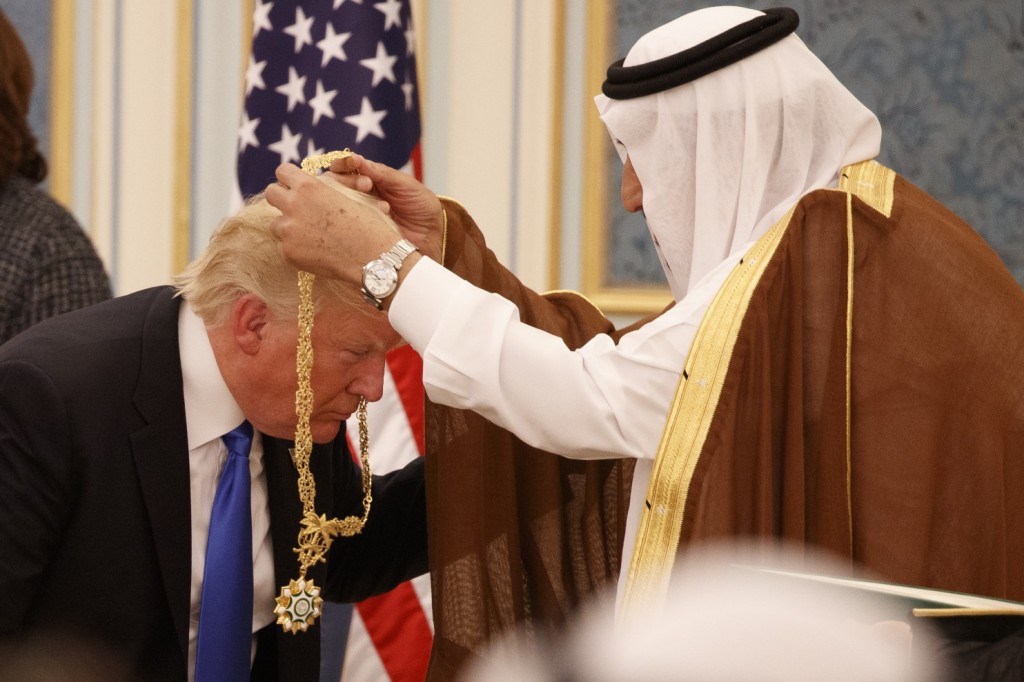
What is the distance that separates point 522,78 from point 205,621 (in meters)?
2.45

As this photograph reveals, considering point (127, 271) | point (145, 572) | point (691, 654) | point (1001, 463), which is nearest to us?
point (691, 654)

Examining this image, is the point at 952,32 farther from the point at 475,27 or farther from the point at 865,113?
the point at 865,113

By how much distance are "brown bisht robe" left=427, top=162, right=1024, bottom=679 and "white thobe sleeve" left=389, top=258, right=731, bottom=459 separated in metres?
0.05

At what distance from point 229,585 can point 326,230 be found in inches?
22.7

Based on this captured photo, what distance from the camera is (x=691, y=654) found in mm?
1388

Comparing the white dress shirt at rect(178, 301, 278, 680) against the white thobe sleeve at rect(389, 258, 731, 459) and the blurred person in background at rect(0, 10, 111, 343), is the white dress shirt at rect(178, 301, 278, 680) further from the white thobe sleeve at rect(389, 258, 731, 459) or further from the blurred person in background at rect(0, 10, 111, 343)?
the blurred person in background at rect(0, 10, 111, 343)

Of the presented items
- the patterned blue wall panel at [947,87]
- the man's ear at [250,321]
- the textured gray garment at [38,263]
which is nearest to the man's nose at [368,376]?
the man's ear at [250,321]

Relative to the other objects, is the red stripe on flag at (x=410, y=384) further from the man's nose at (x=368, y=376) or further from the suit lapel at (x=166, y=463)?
the suit lapel at (x=166, y=463)

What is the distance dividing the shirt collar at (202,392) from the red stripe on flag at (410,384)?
1066 millimetres

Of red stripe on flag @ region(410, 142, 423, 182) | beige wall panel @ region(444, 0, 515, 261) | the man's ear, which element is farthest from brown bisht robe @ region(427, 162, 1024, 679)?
beige wall panel @ region(444, 0, 515, 261)

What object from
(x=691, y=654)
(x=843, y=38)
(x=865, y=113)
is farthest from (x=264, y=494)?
(x=843, y=38)

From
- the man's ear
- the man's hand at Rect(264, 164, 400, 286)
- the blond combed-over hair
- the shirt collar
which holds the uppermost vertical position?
the man's hand at Rect(264, 164, 400, 286)

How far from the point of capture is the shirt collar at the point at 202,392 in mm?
1856

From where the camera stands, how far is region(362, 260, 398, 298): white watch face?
165 centimetres
